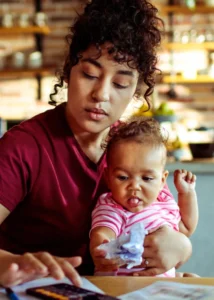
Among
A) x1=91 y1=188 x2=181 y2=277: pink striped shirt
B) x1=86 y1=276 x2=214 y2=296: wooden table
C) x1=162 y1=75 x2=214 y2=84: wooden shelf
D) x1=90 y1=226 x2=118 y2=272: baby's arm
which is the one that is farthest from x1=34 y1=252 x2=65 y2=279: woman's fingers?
x1=162 y1=75 x2=214 y2=84: wooden shelf

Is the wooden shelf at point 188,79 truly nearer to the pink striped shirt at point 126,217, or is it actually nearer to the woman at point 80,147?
the woman at point 80,147

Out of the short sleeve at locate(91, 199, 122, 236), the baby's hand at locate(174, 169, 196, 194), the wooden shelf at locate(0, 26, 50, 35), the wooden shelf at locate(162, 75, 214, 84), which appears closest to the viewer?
the short sleeve at locate(91, 199, 122, 236)

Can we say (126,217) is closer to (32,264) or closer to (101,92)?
(101,92)

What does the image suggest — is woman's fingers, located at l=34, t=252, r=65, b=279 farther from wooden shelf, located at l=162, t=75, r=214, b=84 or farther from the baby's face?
wooden shelf, located at l=162, t=75, r=214, b=84

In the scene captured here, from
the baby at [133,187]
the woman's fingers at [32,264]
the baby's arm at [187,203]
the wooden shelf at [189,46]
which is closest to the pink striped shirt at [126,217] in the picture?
the baby at [133,187]

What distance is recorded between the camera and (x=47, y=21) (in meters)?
6.46

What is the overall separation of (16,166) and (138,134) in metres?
0.32

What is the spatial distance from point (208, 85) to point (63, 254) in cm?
506

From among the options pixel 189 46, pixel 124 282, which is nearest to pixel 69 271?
pixel 124 282

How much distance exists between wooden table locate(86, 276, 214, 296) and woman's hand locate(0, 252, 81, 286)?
0.08 meters

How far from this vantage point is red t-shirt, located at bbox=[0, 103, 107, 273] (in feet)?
4.79

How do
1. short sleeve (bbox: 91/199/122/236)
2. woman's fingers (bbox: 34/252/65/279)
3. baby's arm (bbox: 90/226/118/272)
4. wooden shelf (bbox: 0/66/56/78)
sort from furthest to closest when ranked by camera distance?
wooden shelf (bbox: 0/66/56/78), short sleeve (bbox: 91/199/122/236), baby's arm (bbox: 90/226/118/272), woman's fingers (bbox: 34/252/65/279)

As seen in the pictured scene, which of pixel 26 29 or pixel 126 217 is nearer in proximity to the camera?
pixel 126 217

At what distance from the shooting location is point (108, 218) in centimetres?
142
